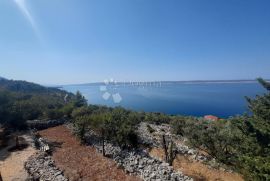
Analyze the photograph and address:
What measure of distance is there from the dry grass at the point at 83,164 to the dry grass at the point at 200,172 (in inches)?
199

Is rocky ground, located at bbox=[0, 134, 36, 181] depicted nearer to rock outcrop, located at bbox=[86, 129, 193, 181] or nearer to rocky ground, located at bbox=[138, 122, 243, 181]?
rock outcrop, located at bbox=[86, 129, 193, 181]

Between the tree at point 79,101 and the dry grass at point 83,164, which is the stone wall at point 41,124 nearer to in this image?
the dry grass at point 83,164

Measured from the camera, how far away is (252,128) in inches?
554

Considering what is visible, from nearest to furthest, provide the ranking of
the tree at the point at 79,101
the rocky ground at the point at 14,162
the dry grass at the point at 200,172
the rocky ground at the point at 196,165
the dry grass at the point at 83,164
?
the rocky ground at the point at 14,162 < the dry grass at the point at 83,164 < the dry grass at the point at 200,172 < the rocky ground at the point at 196,165 < the tree at the point at 79,101

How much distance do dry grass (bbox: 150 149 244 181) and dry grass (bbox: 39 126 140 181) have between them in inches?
199

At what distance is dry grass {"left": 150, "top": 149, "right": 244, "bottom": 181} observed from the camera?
53.7 feet

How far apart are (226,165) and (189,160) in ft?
11.0

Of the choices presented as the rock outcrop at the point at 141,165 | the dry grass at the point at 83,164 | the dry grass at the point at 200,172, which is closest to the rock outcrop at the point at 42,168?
the dry grass at the point at 83,164

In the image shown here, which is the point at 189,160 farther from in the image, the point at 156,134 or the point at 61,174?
the point at 61,174

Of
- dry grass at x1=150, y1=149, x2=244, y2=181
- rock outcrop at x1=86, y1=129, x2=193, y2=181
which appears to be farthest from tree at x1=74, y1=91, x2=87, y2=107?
dry grass at x1=150, y1=149, x2=244, y2=181

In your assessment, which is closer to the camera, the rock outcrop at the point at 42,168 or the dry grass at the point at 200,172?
the rock outcrop at the point at 42,168

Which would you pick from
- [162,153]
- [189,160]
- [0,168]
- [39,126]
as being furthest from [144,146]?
[39,126]

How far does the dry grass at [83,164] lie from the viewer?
49.6ft

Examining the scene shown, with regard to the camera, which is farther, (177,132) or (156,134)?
(177,132)
